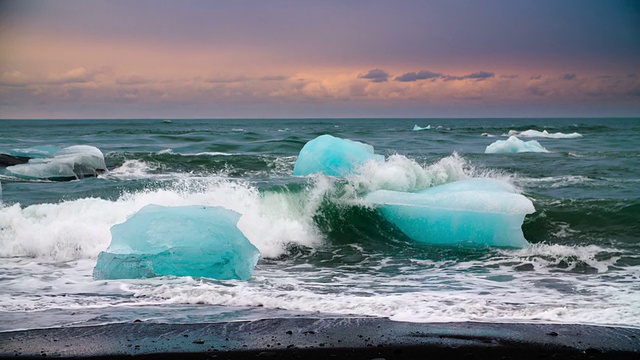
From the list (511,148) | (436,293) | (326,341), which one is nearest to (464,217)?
(436,293)

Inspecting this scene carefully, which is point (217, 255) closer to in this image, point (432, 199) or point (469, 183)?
point (432, 199)

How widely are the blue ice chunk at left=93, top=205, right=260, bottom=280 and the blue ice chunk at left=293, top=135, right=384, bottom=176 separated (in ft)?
18.6

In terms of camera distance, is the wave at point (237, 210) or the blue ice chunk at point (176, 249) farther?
the wave at point (237, 210)

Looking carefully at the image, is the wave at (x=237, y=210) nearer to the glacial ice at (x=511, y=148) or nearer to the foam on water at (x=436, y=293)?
the foam on water at (x=436, y=293)

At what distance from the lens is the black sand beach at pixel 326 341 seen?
4738mm

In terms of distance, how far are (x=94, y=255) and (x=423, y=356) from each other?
5.48m

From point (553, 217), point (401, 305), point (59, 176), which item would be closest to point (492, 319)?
point (401, 305)

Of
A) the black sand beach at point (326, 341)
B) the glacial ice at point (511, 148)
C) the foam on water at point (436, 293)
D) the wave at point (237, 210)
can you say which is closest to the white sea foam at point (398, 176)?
the wave at point (237, 210)

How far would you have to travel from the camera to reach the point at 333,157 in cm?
1358

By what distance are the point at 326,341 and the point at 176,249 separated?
298 centimetres

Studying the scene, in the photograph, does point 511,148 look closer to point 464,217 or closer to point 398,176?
point 398,176

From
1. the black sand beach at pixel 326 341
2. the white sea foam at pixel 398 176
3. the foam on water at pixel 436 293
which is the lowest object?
the foam on water at pixel 436 293

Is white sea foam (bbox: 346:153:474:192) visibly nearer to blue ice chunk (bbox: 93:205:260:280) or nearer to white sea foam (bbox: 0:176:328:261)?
white sea foam (bbox: 0:176:328:261)

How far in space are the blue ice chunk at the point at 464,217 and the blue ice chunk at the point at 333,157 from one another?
2.90 metres
